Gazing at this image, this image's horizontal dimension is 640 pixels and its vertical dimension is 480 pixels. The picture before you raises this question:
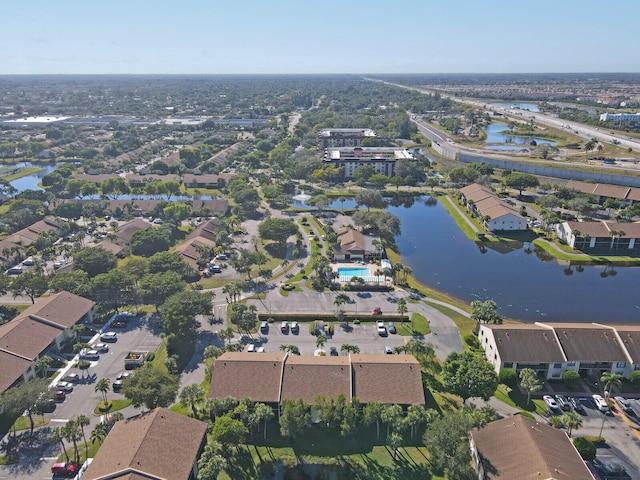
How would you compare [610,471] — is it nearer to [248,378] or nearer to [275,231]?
[248,378]

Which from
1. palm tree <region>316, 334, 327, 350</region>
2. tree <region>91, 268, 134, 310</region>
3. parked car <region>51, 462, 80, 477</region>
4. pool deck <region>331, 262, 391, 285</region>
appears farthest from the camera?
pool deck <region>331, 262, 391, 285</region>

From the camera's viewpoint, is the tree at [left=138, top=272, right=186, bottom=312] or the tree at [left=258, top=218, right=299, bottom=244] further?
the tree at [left=258, top=218, right=299, bottom=244]

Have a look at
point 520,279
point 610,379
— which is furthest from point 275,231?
point 610,379

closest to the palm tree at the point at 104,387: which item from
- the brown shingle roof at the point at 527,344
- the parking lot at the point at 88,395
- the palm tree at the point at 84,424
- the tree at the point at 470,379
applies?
the parking lot at the point at 88,395

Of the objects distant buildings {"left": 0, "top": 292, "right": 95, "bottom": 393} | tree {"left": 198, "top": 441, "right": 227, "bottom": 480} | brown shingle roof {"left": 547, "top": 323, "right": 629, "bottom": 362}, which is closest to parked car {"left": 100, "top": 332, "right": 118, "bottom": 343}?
distant buildings {"left": 0, "top": 292, "right": 95, "bottom": 393}

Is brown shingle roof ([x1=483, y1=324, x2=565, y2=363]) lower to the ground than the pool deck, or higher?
higher

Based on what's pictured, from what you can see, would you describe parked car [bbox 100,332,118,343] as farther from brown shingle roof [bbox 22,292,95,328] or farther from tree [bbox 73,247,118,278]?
tree [bbox 73,247,118,278]
